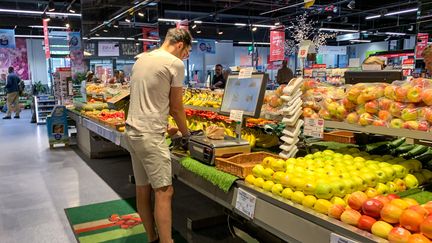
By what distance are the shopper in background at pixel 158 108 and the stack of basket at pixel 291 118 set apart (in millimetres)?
817

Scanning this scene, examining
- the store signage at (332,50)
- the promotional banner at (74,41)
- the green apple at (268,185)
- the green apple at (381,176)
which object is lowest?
the green apple at (268,185)

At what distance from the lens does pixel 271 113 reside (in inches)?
109

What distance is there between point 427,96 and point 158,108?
1760mm

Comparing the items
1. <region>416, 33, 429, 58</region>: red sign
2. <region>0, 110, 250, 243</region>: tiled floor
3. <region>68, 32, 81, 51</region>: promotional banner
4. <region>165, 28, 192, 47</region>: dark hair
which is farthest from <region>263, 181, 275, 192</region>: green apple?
<region>68, 32, 81, 51</region>: promotional banner

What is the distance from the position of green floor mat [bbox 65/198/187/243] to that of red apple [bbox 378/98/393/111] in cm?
225

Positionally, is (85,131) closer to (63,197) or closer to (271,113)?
(63,197)

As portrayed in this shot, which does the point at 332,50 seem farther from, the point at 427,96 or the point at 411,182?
the point at 411,182

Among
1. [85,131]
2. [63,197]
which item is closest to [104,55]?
[85,131]

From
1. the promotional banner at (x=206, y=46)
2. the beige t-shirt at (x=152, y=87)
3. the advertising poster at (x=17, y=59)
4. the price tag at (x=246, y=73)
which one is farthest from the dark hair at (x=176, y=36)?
the advertising poster at (x=17, y=59)

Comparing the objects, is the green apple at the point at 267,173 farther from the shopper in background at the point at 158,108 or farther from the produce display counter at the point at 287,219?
the shopper in background at the point at 158,108

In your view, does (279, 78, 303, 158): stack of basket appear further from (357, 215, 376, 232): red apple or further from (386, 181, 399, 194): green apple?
(357, 215, 376, 232): red apple

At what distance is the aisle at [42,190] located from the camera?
3.92 m

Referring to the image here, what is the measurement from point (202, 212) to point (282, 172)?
233cm

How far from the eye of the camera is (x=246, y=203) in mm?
2143
